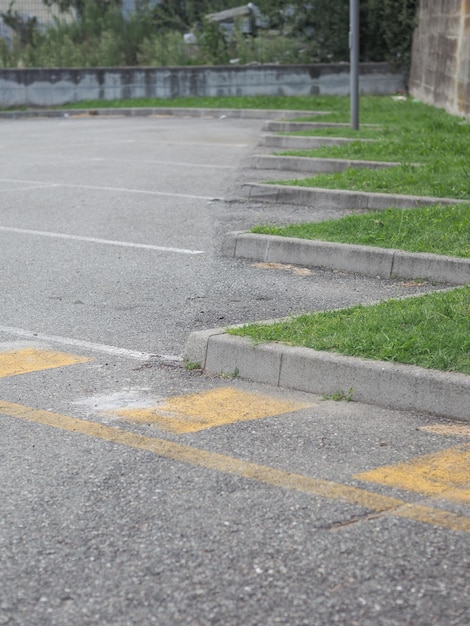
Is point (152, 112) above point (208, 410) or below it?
below

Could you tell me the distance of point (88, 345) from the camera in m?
6.80

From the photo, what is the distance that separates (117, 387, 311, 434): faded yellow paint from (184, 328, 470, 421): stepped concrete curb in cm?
21

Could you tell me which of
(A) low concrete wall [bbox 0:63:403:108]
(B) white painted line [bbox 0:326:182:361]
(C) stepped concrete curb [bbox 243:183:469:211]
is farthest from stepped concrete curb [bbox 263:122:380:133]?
(B) white painted line [bbox 0:326:182:361]

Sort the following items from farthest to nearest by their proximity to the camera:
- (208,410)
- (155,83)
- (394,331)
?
(155,83) < (394,331) < (208,410)

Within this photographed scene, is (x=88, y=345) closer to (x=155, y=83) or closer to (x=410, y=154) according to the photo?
(x=410, y=154)

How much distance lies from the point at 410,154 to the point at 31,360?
860cm

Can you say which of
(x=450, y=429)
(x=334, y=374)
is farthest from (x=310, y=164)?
(x=450, y=429)

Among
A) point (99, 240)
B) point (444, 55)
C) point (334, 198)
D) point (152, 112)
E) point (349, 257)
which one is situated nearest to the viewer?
point (349, 257)

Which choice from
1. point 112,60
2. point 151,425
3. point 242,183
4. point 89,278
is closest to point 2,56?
point 112,60

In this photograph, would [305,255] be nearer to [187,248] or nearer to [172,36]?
[187,248]

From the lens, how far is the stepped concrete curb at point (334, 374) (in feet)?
17.7

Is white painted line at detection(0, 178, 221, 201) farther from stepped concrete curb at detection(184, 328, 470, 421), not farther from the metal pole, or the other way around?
stepped concrete curb at detection(184, 328, 470, 421)

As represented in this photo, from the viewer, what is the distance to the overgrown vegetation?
95.0 ft

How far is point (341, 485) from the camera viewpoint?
14.8ft
